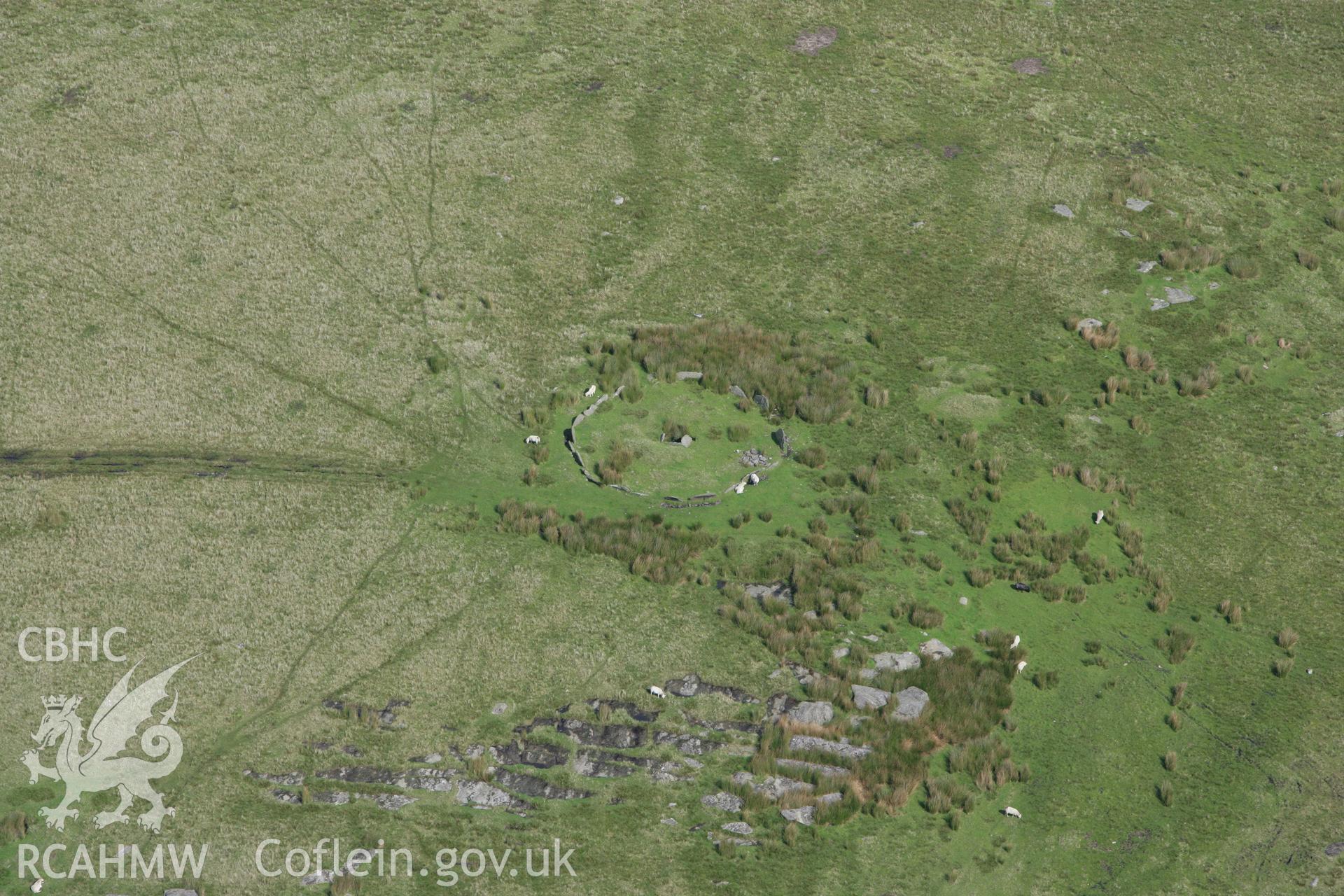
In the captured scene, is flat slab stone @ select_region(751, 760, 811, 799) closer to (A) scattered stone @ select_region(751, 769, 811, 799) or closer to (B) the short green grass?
(A) scattered stone @ select_region(751, 769, 811, 799)

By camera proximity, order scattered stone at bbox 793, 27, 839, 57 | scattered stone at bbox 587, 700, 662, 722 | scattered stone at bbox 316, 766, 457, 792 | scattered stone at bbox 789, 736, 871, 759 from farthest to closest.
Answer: scattered stone at bbox 793, 27, 839, 57 < scattered stone at bbox 587, 700, 662, 722 < scattered stone at bbox 789, 736, 871, 759 < scattered stone at bbox 316, 766, 457, 792

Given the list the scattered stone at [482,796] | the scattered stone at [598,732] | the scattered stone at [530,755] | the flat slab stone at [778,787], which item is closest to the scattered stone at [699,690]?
the scattered stone at [598,732]

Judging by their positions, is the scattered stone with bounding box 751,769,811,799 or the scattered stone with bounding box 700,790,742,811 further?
the scattered stone with bounding box 751,769,811,799

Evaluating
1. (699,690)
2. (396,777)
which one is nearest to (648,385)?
(699,690)

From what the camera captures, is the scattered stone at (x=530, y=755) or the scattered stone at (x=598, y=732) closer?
the scattered stone at (x=530, y=755)

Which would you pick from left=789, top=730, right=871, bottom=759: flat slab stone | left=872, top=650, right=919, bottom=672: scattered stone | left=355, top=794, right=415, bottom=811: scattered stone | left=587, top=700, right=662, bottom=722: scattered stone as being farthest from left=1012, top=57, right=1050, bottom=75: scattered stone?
left=355, top=794, right=415, bottom=811: scattered stone

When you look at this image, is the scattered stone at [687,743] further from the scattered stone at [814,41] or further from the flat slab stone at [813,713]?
the scattered stone at [814,41]

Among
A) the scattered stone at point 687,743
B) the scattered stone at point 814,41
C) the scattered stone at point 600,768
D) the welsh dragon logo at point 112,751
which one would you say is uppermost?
the scattered stone at point 814,41
